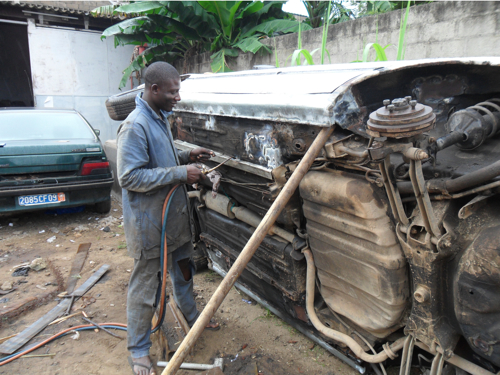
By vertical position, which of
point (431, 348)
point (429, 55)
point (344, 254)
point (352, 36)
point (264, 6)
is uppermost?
point (264, 6)

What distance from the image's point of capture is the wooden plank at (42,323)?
8.60 feet

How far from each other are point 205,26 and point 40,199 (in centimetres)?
539

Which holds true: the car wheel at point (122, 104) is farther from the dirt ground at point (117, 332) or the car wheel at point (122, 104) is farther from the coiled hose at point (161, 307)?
the coiled hose at point (161, 307)

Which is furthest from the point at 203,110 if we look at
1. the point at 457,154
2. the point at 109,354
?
the point at 109,354

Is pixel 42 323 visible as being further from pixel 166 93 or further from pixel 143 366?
pixel 166 93

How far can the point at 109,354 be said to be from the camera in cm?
253

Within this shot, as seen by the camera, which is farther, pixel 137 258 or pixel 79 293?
pixel 79 293

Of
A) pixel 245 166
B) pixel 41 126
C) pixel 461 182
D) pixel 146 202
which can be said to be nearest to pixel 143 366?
pixel 146 202

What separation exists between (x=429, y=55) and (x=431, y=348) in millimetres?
3914

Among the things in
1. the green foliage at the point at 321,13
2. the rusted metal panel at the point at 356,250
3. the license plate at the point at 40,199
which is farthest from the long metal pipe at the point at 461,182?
the green foliage at the point at 321,13

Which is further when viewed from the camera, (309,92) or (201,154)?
(201,154)

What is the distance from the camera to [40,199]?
474 cm

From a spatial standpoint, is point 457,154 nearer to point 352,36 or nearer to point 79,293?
point 79,293

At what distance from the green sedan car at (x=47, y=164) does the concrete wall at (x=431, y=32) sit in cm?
389
